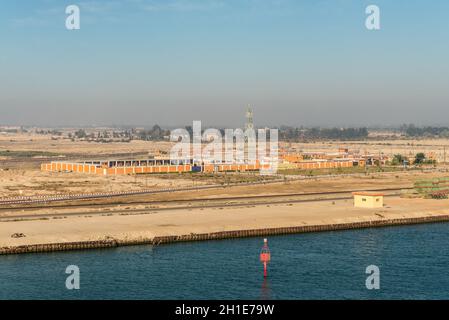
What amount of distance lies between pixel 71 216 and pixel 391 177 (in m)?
73.6

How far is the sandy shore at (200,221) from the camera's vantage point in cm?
6219

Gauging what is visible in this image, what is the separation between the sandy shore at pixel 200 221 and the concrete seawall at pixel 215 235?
23.5 inches

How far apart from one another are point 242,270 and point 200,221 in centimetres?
1930

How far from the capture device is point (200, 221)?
70.1 m

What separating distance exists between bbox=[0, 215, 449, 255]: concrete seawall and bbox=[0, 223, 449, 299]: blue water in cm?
129

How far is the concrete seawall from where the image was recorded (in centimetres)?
5819

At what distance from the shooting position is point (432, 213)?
79625 millimetres

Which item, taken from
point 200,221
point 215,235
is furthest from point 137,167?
point 215,235

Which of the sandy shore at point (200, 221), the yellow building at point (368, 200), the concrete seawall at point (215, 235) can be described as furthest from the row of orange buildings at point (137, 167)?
the concrete seawall at point (215, 235)

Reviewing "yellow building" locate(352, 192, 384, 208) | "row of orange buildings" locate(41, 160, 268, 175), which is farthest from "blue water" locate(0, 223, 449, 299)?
"row of orange buildings" locate(41, 160, 268, 175)

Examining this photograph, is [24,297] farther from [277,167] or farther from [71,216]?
[277,167]

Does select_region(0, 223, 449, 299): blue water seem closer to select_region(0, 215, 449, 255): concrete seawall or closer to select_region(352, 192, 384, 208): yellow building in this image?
select_region(0, 215, 449, 255): concrete seawall

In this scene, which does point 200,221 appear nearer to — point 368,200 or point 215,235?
point 215,235
